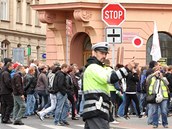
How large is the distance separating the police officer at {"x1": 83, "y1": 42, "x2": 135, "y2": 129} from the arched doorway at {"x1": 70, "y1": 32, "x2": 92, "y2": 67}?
1963 cm

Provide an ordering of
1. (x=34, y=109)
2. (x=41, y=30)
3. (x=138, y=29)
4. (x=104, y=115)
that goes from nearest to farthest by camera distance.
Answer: (x=104, y=115)
(x=34, y=109)
(x=138, y=29)
(x=41, y=30)

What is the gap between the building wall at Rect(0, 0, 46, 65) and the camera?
55.2 meters

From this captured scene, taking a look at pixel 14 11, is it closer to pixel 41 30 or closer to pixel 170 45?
pixel 41 30

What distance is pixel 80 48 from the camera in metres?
29.2

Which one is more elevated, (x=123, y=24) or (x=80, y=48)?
(x=123, y=24)

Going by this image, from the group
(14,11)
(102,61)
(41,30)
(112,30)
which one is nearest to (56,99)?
(112,30)

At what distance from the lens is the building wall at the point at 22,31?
55.2m

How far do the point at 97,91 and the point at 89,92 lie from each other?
0.13 meters

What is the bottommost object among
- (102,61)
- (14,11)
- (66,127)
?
(66,127)

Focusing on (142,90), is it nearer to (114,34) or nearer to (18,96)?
(114,34)

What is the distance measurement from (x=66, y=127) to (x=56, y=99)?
1.28 metres

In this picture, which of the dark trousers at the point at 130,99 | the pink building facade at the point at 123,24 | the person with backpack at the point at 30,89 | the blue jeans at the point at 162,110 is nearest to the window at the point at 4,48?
the pink building facade at the point at 123,24

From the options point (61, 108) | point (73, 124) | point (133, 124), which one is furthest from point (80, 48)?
point (61, 108)

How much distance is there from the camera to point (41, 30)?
203ft
